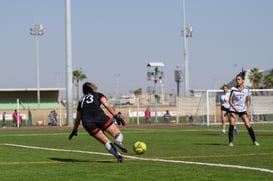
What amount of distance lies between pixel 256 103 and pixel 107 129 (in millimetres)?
34018

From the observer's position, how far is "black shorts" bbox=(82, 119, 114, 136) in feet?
41.9

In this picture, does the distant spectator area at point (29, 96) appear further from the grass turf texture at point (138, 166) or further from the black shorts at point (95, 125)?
the black shorts at point (95, 125)

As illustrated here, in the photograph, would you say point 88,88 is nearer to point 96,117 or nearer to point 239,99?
point 96,117

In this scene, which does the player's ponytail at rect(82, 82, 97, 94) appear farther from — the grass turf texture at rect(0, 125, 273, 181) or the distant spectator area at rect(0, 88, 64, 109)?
the distant spectator area at rect(0, 88, 64, 109)

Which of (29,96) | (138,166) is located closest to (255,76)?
(29,96)

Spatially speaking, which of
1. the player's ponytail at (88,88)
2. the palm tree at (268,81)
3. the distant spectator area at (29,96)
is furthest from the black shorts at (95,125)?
the palm tree at (268,81)

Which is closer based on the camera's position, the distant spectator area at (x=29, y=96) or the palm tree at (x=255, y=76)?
the distant spectator area at (x=29, y=96)

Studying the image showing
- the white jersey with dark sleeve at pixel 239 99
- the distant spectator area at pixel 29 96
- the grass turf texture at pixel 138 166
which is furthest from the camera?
the distant spectator area at pixel 29 96

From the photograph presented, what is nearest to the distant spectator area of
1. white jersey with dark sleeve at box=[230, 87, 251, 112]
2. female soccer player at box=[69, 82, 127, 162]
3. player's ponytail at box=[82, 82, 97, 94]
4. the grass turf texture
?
white jersey with dark sleeve at box=[230, 87, 251, 112]

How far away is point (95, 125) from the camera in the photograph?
12766mm

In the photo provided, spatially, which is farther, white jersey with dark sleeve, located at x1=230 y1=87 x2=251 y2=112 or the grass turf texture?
Result: white jersey with dark sleeve, located at x1=230 y1=87 x2=251 y2=112

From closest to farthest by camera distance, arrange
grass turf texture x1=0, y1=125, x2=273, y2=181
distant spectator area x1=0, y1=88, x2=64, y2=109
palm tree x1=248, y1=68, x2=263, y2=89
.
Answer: grass turf texture x1=0, y1=125, x2=273, y2=181, distant spectator area x1=0, y1=88, x2=64, y2=109, palm tree x1=248, y1=68, x2=263, y2=89

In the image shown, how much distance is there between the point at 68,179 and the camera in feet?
32.3

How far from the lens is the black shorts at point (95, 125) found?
12.8m
